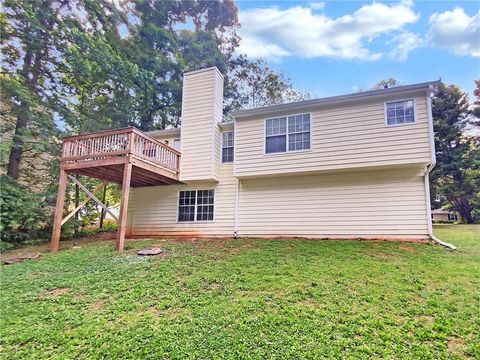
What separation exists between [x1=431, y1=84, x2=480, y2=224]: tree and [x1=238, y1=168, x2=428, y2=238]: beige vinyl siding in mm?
12070

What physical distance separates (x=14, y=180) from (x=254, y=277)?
10742mm

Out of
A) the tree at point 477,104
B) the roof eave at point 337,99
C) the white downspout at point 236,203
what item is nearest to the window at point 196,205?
the white downspout at point 236,203

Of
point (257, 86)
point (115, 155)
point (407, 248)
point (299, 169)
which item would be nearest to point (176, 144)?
point (115, 155)

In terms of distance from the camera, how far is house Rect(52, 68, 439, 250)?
8.36 metres

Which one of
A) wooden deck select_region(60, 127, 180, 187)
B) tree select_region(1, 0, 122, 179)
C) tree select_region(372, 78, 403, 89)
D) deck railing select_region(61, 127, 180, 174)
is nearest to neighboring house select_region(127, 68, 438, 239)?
wooden deck select_region(60, 127, 180, 187)

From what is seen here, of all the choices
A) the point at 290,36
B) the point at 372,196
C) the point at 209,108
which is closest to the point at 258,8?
the point at 290,36

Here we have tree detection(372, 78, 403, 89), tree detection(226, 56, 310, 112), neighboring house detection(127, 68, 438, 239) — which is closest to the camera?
neighboring house detection(127, 68, 438, 239)

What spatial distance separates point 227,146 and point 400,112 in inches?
235

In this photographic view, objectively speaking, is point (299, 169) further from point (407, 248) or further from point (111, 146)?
point (111, 146)

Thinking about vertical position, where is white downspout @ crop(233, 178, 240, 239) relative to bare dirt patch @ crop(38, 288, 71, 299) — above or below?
above

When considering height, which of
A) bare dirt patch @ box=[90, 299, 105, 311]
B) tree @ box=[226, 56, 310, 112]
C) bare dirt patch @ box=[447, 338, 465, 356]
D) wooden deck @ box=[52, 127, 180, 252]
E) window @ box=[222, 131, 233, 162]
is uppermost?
tree @ box=[226, 56, 310, 112]

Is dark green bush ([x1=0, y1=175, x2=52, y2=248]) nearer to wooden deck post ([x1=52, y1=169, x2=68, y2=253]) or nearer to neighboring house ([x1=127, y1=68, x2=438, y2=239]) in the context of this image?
wooden deck post ([x1=52, y1=169, x2=68, y2=253])

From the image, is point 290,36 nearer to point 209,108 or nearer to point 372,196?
point 209,108

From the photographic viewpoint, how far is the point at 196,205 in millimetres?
11133
